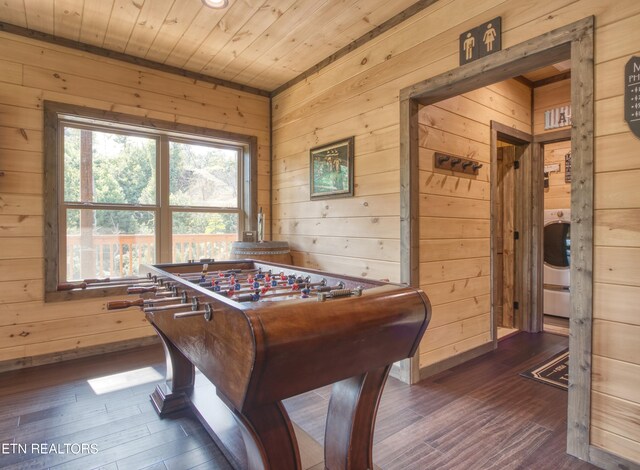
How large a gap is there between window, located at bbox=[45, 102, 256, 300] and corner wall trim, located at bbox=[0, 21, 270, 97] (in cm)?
51

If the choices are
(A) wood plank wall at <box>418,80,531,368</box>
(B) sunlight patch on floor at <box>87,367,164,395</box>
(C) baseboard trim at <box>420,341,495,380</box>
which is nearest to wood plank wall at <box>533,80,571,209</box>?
(A) wood plank wall at <box>418,80,531,368</box>

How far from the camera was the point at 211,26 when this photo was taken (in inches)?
107

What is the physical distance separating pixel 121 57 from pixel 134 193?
121cm

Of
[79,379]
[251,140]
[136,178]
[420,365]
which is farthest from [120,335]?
[420,365]

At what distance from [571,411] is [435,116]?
6.74ft

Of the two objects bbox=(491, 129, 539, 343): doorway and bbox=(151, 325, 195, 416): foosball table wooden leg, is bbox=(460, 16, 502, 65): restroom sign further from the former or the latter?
bbox=(151, 325, 195, 416): foosball table wooden leg

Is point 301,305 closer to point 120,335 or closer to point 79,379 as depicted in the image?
point 79,379

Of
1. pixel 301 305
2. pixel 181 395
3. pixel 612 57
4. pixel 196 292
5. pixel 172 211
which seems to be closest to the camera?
pixel 301 305

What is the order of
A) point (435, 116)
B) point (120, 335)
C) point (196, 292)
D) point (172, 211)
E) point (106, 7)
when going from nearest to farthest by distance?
point (196, 292) < point (106, 7) < point (435, 116) < point (120, 335) < point (172, 211)

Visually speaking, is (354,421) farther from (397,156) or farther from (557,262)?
(557,262)

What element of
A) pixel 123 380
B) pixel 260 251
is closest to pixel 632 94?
pixel 260 251

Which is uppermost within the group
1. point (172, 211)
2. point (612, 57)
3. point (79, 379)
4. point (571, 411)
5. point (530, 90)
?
point (530, 90)

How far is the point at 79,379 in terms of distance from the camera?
101 inches

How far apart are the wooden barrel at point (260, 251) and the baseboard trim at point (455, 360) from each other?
1.59 m
